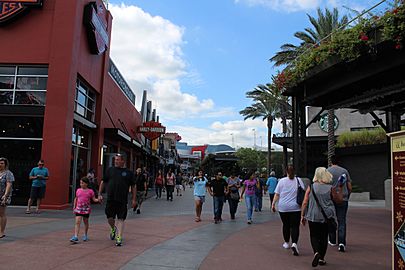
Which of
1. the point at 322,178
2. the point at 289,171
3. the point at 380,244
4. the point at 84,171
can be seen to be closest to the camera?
the point at 322,178

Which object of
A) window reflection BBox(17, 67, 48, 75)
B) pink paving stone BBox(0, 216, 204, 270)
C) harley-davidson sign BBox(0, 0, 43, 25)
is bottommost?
pink paving stone BBox(0, 216, 204, 270)

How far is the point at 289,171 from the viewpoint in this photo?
7750mm

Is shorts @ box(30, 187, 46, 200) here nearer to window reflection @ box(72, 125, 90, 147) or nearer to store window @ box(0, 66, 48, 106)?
window reflection @ box(72, 125, 90, 147)

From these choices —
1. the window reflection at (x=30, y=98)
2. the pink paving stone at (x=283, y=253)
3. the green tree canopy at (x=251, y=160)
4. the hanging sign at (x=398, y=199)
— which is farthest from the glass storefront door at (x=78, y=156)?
the green tree canopy at (x=251, y=160)

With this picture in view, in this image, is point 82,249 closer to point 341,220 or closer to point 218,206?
point 341,220

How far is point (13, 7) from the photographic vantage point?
14.1 metres

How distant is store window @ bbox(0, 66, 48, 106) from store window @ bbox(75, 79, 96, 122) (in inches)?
63.3

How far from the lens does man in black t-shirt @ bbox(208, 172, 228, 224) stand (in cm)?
1178

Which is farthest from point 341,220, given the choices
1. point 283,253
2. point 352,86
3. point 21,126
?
point 21,126

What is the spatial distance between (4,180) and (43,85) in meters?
7.38

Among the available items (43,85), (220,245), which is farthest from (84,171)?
(220,245)

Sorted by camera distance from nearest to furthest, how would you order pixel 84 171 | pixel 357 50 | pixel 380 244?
pixel 380 244 → pixel 357 50 → pixel 84 171

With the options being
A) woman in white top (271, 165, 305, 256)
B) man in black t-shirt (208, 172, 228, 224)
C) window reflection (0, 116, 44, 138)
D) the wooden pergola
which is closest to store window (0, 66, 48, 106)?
window reflection (0, 116, 44, 138)

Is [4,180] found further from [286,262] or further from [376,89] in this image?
[376,89]
